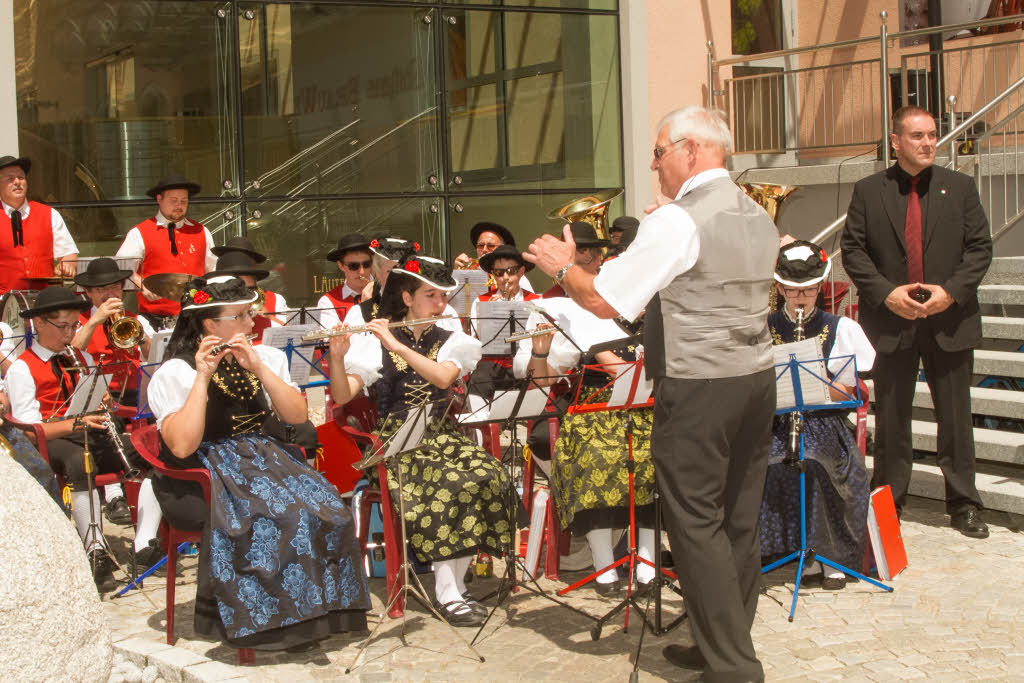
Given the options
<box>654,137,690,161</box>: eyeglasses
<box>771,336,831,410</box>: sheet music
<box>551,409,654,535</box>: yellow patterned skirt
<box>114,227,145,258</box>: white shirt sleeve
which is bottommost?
<box>551,409,654,535</box>: yellow patterned skirt

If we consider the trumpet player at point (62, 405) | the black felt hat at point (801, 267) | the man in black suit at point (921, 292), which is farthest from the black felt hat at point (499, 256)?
the trumpet player at point (62, 405)

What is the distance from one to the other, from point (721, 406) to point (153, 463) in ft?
7.82

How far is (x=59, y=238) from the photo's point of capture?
7.78m

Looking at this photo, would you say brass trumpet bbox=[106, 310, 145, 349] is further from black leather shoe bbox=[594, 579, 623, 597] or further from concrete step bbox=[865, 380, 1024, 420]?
concrete step bbox=[865, 380, 1024, 420]

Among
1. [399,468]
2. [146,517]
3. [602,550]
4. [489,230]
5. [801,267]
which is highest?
[489,230]

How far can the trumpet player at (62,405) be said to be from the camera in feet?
18.8

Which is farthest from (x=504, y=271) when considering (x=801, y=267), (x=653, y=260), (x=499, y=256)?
(x=653, y=260)

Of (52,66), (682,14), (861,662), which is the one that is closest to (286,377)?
(861,662)

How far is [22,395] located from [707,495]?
3.72 metres

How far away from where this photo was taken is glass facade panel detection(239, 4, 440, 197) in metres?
10.5

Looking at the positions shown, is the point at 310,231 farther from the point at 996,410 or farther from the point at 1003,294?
the point at 996,410

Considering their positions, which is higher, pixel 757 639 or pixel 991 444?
pixel 991 444

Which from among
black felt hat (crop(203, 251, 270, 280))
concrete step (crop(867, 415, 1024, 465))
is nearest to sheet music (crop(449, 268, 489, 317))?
black felt hat (crop(203, 251, 270, 280))

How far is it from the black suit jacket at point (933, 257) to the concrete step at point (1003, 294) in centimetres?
205
